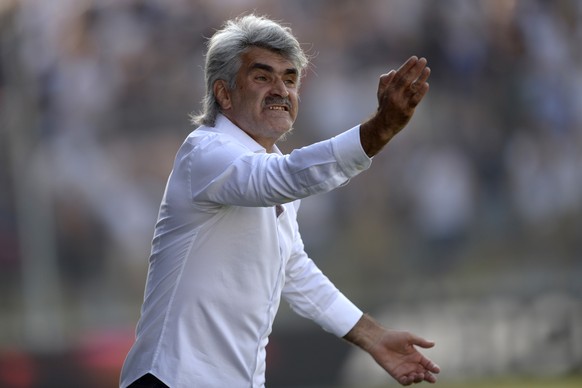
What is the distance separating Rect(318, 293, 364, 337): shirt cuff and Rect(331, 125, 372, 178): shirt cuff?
4.39 feet

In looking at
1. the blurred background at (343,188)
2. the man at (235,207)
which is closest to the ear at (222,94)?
the man at (235,207)

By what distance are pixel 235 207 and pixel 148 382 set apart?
76 cm

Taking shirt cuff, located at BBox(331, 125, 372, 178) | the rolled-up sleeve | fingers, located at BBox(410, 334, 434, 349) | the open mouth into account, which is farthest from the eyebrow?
fingers, located at BBox(410, 334, 434, 349)

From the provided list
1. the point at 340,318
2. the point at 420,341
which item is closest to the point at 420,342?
the point at 420,341

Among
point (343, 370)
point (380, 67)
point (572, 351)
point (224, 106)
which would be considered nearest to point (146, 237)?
point (343, 370)

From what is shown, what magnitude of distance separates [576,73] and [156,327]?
8930 millimetres

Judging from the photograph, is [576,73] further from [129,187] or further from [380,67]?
[129,187]

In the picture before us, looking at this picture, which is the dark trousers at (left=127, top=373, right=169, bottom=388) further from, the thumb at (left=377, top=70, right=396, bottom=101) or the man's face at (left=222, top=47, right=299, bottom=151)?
the thumb at (left=377, top=70, right=396, bottom=101)

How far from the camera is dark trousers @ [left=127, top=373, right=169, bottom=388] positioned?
4535 millimetres

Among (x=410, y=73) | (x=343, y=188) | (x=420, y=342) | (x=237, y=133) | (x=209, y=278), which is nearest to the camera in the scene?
(x=410, y=73)

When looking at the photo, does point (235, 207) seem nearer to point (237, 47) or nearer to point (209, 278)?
point (209, 278)

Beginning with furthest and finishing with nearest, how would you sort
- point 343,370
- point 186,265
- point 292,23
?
point 292,23 < point 343,370 < point 186,265

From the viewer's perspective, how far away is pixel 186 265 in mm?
4574

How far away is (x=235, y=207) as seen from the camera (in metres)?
4.57
